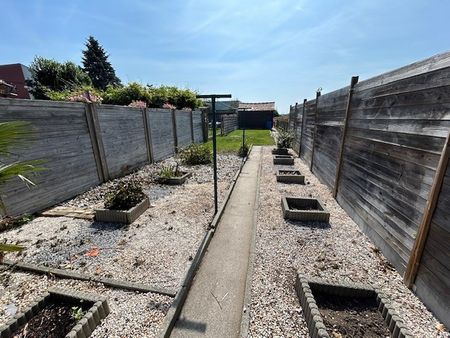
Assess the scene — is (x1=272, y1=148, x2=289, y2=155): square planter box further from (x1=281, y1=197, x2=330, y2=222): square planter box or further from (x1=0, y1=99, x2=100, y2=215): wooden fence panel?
(x1=0, y1=99, x2=100, y2=215): wooden fence panel

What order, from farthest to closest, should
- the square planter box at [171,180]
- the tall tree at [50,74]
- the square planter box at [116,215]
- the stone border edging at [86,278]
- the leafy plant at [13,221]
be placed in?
the tall tree at [50,74] < the square planter box at [171,180] < the square planter box at [116,215] < the leafy plant at [13,221] < the stone border edging at [86,278]

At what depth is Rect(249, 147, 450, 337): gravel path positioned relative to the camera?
205cm

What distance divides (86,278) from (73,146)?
3735 mm

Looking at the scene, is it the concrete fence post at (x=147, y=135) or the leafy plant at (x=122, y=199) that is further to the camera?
the concrete fence post at (x=147, y=135)

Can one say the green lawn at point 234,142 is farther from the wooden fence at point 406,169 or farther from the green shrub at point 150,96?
the wooden fence at point 406,169

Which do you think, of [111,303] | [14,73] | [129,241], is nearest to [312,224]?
[129,241]

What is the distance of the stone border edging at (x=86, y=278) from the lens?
2.45 meters

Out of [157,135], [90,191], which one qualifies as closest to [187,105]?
[157,135]

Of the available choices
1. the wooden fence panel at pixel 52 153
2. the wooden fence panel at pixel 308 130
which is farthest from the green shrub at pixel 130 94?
the wooden fence panel at pixel 308 130

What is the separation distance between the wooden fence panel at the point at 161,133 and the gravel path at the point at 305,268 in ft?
20.4

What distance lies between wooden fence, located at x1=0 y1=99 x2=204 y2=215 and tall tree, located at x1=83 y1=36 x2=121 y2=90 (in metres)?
28.7

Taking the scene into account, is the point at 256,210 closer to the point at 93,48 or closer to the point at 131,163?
the point at 131,163

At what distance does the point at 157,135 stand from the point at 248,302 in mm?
8225

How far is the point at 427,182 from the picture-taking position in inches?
89.7
